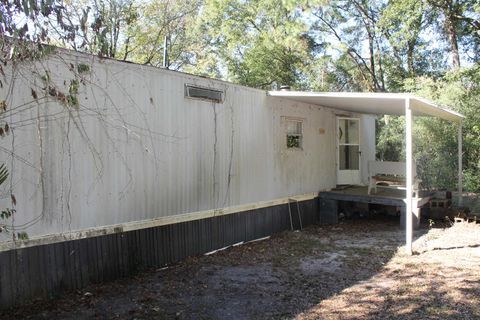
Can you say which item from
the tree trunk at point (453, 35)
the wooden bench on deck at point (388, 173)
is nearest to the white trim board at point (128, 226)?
the wooden bench on deck at point (388, 173)

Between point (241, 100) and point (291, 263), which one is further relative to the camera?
point (241, 100)

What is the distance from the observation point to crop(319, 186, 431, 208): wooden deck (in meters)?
8.58

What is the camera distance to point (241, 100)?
24.4 ft

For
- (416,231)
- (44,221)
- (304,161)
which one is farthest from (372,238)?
(44,221)

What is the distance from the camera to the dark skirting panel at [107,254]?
445cm

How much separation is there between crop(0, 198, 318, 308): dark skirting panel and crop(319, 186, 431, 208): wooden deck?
8.03 ft

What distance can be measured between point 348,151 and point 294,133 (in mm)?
2654

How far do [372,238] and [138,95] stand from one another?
199 inches

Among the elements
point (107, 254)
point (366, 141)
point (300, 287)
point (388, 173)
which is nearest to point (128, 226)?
point (107, 254)

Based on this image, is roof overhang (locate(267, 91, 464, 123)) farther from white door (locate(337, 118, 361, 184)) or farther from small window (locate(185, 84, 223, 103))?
white door (locate(337, 118, 361, 184))

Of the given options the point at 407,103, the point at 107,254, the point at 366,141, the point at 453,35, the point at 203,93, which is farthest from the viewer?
the point at 453,35

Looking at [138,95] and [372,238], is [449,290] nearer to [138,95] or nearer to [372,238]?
[372,238]

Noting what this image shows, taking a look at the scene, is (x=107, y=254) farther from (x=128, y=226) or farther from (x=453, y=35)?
A: (x=453, y=35)

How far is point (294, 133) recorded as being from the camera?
900cm
